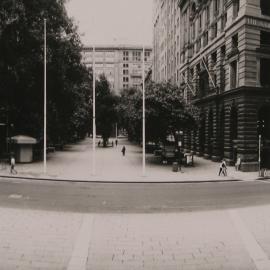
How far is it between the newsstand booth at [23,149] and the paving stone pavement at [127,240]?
22.8m

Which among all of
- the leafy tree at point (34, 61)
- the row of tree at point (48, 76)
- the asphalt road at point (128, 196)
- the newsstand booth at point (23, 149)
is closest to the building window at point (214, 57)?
the row of tree at point (48, 76)

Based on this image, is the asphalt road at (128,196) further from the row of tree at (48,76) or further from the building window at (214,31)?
the building window at (214,31)

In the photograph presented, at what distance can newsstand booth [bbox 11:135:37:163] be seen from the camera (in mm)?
36969

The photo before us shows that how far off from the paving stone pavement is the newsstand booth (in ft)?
74.8

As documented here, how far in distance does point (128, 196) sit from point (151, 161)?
73.8ft

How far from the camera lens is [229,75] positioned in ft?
125

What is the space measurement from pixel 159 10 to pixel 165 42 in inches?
608

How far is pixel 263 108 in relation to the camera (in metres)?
36.2

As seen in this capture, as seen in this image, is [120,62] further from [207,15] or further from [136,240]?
[136,240]

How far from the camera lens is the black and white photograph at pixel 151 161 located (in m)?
10.4

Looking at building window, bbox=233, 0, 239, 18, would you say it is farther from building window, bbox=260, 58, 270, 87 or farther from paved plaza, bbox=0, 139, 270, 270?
paved plaza, bbox=0, 139, 270, 270

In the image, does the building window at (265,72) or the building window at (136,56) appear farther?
the building window at (136,56)

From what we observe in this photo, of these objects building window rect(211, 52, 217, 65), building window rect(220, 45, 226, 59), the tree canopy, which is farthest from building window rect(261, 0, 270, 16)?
the tree canopy

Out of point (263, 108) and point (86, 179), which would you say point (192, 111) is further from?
point (86, 179)
